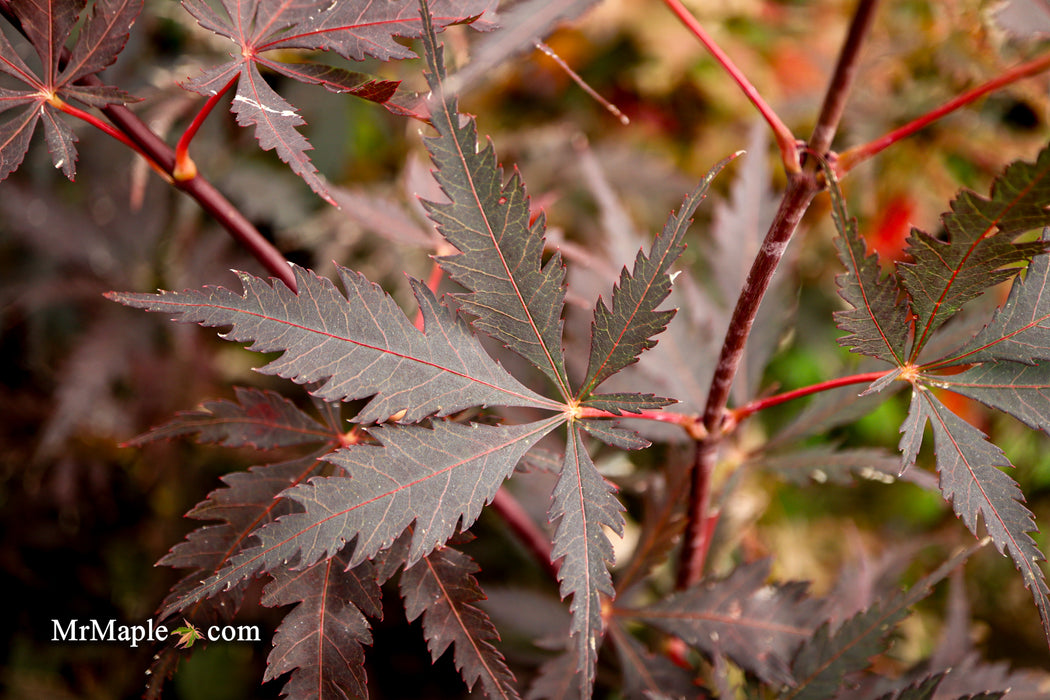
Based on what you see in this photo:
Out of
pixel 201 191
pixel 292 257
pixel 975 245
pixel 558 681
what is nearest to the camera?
pixel 975 245

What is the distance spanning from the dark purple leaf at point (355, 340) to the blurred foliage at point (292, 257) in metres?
0.46

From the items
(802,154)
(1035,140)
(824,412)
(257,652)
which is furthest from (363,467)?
(1035,140)

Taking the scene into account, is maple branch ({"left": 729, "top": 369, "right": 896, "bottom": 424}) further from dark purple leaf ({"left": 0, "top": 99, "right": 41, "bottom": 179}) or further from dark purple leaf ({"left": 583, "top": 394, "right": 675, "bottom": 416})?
dark purple leaf ({"left": 0, "top": 99, "right": 41, "bottom": 179})

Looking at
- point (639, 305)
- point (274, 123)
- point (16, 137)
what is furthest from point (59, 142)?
point (639, 305)

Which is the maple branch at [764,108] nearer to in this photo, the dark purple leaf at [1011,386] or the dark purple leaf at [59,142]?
the dark purple leaf at [1011,386]

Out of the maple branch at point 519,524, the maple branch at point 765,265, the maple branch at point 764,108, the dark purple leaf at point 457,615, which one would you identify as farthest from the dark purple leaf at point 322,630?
the maple branch at point 764,108

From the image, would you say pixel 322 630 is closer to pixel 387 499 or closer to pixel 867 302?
pixel 387 499

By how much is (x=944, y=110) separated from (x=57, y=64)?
553 mm

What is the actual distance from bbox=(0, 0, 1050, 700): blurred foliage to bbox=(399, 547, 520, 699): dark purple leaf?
1.36 ft

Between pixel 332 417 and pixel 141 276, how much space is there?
82cm

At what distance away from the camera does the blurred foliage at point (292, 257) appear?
0.97 m

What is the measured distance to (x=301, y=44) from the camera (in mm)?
435

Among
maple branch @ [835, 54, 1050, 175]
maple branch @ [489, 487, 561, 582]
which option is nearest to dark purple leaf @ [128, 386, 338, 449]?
maple branch @ [489, 487, 561, 582]

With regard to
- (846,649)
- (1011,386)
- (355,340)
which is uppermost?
(355,340)
